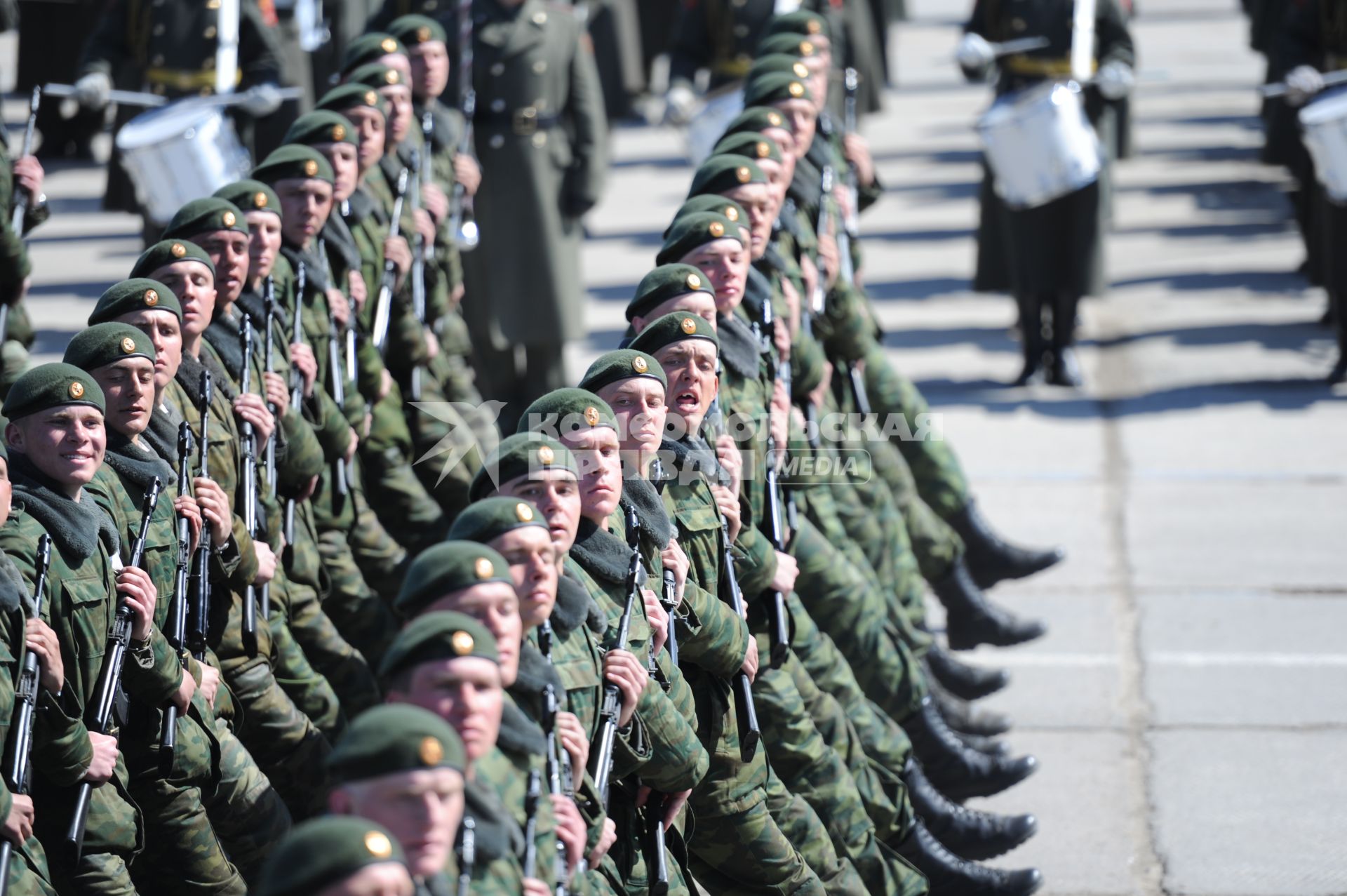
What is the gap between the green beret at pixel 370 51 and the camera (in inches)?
323

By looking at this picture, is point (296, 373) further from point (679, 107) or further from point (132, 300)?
point (679, 107)

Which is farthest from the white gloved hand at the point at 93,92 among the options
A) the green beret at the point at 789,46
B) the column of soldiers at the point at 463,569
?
the green beret at the point at 789,46

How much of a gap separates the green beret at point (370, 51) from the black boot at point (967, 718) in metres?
3.15

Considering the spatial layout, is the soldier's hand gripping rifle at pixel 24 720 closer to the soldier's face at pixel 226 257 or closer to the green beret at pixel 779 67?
the soldier's face at pixel 226 257

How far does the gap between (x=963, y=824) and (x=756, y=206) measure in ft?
6.42

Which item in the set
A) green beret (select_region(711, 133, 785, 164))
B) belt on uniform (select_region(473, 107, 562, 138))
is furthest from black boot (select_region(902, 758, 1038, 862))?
belt on uniform (select_region(473, 107, 562, 138))

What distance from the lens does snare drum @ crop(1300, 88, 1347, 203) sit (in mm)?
9258

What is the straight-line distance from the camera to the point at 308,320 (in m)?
6.79

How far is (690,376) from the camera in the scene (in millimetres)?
5395

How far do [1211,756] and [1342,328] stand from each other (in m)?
4.08

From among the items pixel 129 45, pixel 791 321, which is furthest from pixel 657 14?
pixel 791 321

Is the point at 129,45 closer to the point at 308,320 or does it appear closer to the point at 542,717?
the point at 308,320

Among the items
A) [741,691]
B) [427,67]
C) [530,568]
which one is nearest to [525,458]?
[530,568]

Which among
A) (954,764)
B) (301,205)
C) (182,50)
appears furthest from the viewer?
(182,50)
